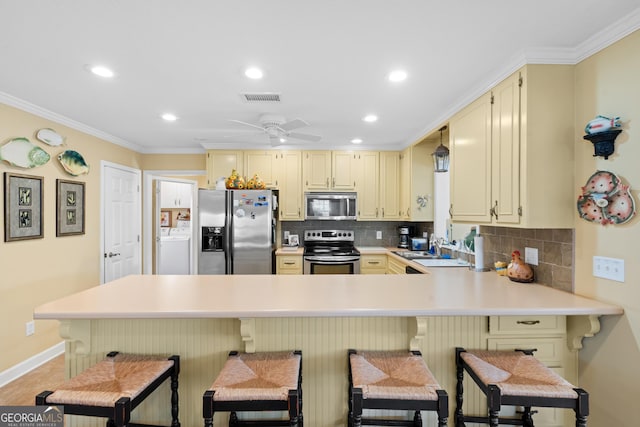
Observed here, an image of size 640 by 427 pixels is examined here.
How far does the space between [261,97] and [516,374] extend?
2.44 meters

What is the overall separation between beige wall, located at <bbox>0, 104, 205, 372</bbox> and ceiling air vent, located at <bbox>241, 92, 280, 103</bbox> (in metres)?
2.05

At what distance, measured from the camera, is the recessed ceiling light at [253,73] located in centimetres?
199

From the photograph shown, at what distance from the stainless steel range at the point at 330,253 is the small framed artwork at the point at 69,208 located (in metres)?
2.58

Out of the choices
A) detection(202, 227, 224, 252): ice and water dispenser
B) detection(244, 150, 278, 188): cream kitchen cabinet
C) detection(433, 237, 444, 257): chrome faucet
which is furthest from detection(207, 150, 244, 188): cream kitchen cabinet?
detection(433, 237, 444, 257): chrome faucet

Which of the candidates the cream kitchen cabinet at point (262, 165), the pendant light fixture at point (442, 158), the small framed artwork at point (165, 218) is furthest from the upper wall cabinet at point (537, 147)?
the small framed artwork at point (165, 218)

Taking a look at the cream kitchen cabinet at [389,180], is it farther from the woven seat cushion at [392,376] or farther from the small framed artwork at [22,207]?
the small framed artwork at [22,207]

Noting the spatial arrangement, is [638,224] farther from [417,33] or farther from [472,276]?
[417,33]

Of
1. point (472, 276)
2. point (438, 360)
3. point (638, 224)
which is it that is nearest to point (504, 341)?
point (438, 360)

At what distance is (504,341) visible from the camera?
5.47 ft

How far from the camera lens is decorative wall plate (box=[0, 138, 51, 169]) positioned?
8.20ft

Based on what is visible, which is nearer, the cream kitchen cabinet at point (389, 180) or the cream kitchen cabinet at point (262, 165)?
the cream kitchen cabinet at point (262, 165)

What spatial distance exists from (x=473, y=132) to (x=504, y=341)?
150cm

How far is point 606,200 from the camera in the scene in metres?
1.55

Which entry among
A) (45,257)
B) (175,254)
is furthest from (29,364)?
(175,254)
